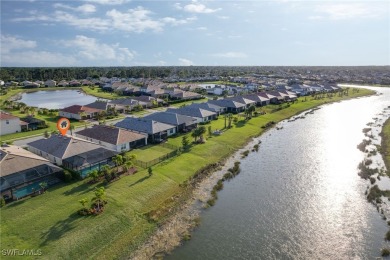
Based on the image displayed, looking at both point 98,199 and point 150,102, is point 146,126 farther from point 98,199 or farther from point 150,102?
point 150,102

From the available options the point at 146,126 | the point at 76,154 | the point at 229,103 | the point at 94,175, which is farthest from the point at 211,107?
the point at 94,175

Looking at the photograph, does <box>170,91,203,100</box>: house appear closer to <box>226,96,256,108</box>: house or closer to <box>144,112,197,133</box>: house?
<box>226,96,256,108</box>: house

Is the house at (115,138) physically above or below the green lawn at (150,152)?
above

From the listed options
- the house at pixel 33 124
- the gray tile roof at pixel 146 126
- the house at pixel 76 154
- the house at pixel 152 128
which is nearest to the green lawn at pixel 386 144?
the house at pixel 152 128

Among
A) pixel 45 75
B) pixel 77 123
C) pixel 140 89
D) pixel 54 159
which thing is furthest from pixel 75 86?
pixel 54 159

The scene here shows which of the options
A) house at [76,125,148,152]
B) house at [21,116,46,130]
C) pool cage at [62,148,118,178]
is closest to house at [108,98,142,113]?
house at [21,116,46,130]

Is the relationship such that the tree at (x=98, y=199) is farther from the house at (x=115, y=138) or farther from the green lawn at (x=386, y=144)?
the green lawn at (x=386, y=144)
